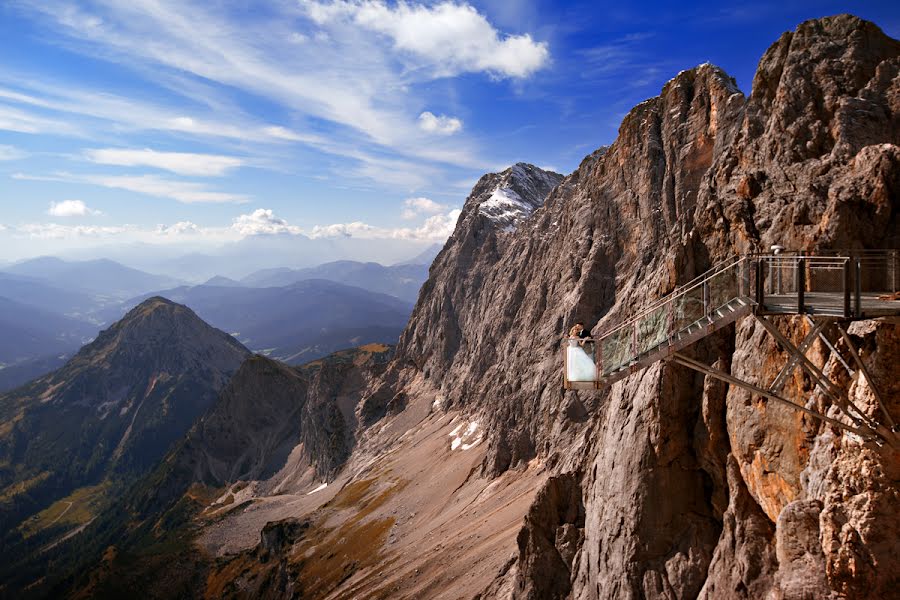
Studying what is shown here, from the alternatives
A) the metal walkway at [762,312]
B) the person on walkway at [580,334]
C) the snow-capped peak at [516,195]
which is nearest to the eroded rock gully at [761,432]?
the metal walkway at [762,312]

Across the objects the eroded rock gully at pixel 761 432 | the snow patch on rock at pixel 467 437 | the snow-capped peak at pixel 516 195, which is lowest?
the snow patch on rock at pixel 467 437

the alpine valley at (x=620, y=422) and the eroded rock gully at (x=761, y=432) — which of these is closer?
the eroded rock gully at (x=761, y=432)

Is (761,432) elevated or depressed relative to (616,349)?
depressed

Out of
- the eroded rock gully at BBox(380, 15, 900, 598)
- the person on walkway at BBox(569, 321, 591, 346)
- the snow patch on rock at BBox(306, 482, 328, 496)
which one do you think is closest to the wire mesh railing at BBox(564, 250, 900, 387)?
the person on walkway at BBox(569, 321, 591, 346)

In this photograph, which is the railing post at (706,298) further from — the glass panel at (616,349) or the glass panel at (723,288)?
the glass panel at (616,349)

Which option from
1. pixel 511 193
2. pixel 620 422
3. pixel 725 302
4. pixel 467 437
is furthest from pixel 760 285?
pixel 511 193

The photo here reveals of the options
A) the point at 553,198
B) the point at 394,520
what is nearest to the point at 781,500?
the point at 394,520

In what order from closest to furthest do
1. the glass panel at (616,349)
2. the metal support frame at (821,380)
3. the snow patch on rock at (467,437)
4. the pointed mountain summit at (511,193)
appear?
the metal support frame at (821,380) → the glass panel at (616,349) → the snow patch on rock at (467,437) → the pointed mountain summit at (511,193)

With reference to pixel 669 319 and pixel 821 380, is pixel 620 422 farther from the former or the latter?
pixel 821 380

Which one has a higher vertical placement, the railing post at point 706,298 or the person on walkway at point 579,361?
the railing post at point 706,298

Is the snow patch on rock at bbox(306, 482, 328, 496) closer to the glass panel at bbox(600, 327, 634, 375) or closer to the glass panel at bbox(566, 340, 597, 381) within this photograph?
the glass panel at bbox(566, 340, 597, 381)
